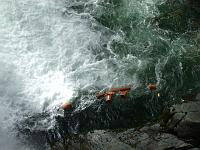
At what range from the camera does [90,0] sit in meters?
12.1

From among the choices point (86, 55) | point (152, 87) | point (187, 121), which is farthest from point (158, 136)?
point (86, 55)

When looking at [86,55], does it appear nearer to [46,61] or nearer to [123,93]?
[46,61]

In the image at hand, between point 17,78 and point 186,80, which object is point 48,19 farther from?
point 186,80

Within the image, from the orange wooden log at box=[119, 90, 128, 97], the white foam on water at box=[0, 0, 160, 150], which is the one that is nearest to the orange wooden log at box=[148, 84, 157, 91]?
the white foam on water at box=[0, 0, 160, 150]

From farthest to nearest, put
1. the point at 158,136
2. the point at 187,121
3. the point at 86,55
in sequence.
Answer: the point at 86,55 < the point at 158,136 < the point at 187,121

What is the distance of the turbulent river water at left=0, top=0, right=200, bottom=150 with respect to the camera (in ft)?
31.3

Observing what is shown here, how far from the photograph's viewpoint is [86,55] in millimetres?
10586

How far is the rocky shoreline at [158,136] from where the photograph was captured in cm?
801

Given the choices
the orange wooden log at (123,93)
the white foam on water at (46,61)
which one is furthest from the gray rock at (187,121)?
the white foam on water at (46,61)

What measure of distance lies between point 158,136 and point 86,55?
11.6 feet

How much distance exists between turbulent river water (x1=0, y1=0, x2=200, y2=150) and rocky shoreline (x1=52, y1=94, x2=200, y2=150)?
59cm

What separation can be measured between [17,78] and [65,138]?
2.59 meters

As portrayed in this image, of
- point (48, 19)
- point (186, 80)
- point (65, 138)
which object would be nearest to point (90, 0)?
point (48, 19)

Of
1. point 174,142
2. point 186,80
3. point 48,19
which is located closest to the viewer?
point 174,142
